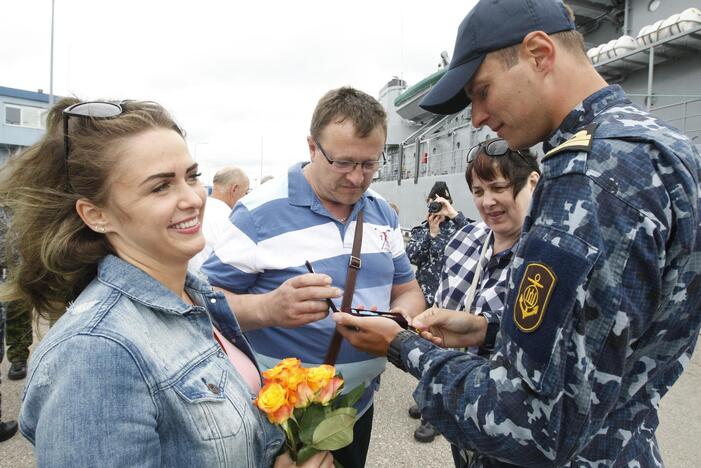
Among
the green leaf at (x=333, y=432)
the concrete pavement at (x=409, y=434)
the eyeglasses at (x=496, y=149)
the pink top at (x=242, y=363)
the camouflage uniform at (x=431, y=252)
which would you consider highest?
the eyeglasses at (x=496, y=149)

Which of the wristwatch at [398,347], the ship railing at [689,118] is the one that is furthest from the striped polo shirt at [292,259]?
the ship railing at [689,118]

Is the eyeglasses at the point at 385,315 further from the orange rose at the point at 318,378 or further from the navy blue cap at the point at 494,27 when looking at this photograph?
the navy blue cap at the point at 494,27

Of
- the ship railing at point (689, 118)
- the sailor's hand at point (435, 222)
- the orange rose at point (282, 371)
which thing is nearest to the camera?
the orange rose at point (282, 371)

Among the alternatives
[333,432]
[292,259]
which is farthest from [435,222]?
[333,432]

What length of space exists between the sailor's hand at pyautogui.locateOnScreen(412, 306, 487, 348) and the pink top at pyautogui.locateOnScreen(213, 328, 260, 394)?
29.5 inches

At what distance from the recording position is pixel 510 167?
2.62 meters

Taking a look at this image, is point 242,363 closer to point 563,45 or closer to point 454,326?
point 454,326

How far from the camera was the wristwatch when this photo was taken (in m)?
1.47

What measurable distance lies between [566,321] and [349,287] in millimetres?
1161

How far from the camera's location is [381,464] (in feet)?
11.0

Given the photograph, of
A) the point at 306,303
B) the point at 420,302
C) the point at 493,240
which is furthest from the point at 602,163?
the point at 493,240

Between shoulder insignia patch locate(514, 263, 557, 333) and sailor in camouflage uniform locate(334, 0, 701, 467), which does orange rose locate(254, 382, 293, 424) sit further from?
shoulder insignia patch locate(514, 263, 557, 333)

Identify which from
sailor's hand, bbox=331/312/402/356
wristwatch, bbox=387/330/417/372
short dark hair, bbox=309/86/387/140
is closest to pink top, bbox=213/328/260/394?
sailor's hand, bbox=331/312/402/356

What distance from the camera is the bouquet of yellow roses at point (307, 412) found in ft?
4.25
